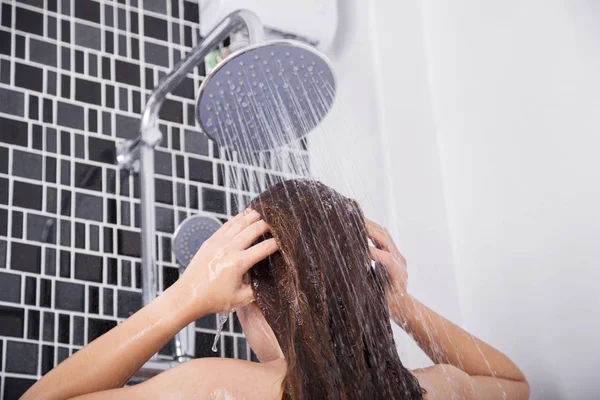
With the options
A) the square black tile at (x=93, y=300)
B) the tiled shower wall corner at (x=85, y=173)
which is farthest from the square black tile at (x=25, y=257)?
the square black tile at (x=93, y=300)

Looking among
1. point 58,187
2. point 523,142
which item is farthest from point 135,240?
point 523,142

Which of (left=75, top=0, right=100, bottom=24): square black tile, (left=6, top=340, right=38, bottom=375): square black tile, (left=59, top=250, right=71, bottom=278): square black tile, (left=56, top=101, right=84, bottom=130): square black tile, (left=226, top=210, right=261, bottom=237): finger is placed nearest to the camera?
(left=226, top=210, right=261, bottom=237): finger

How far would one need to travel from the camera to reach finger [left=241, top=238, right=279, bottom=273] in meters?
1.21

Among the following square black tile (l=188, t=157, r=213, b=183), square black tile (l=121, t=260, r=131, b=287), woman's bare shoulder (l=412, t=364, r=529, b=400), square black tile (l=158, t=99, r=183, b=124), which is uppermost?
square black tile (l=158, t=99, r=183, b=124)

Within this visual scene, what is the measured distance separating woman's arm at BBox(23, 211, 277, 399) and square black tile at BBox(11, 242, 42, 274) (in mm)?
409

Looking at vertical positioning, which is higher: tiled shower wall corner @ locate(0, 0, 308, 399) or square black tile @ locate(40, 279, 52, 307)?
tiled shower wall corner @ locate(0, 0, 308, 399)

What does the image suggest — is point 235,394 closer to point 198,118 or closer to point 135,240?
point 198,118

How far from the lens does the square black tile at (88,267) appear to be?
63.9 inches

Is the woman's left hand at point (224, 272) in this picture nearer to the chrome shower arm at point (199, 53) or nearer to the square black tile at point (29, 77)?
the chrome shower arm at point (199, 53)

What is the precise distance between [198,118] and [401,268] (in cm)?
42

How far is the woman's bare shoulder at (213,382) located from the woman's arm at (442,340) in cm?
32

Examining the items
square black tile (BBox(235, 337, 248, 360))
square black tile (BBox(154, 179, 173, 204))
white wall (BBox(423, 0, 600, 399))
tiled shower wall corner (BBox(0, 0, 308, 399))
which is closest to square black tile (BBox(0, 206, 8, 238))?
tiled shower wall corner (BBox(0, 0, 308, 399))

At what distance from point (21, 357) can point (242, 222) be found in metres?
0.54

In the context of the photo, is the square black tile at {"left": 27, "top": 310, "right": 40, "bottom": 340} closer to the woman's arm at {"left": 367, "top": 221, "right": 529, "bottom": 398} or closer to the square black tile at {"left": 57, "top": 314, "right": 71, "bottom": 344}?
the square black tile at {"left": 57, "top": 314, "right": 71, "bottom": 344}
